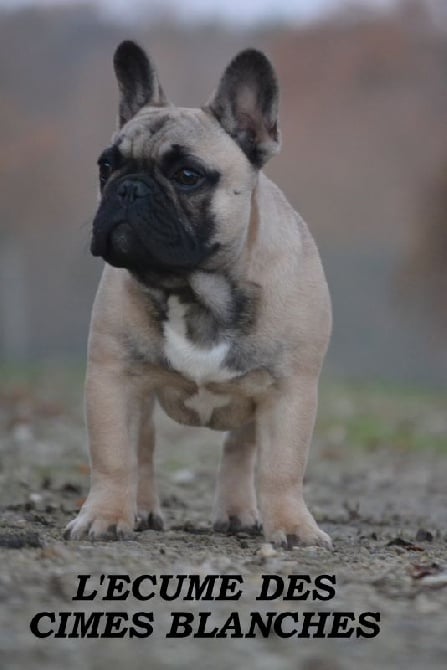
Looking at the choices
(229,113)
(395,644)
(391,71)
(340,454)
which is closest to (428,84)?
(391,71)

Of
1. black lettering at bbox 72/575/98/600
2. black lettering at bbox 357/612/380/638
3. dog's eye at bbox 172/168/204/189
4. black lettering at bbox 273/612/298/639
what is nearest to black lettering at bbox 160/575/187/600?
black lettering at bbox 72/575/98/600

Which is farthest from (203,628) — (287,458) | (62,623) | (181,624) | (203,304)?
(203,304)

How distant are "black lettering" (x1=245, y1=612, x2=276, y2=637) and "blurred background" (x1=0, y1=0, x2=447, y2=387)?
567 inches

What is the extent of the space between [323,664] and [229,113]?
79.0 inches

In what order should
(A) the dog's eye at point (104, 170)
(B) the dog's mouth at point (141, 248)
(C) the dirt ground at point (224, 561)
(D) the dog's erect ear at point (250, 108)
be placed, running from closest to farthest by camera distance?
(C) the dirt ground at point (224, 561) < (B) the dog's mouth at point (141, 248) < (A) the dog's eye at point (104, 170) < (D) the dog's erect ear at point (250, 108)

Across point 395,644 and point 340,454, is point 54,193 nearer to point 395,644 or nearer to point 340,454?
point 340,454

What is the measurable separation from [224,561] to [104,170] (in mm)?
1258

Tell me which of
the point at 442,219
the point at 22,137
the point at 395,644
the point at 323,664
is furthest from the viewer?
the point at 22,137

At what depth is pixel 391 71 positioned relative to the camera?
685 inches

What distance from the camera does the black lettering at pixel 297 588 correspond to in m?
2.50

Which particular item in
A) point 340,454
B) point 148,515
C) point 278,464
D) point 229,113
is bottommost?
point 340,454

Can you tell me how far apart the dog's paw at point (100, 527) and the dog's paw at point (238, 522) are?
601 millimetres

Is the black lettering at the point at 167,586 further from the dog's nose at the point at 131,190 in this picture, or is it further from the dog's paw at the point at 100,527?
the dog's nose at the point at 131,190

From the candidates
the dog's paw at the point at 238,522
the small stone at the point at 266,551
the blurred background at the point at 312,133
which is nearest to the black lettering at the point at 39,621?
the small stone at the point at 266,551
